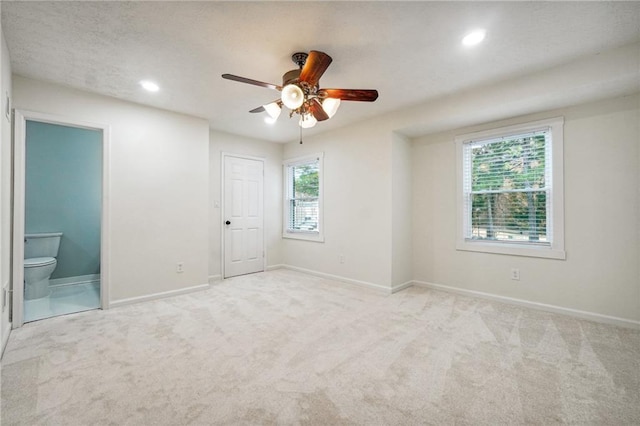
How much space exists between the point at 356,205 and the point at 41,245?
464 centimetres

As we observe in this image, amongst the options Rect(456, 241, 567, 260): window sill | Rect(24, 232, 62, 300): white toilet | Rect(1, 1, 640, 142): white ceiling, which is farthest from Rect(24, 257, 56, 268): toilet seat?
Rect(456, 241, 567, 260): window sill

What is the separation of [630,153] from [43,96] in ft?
19.6

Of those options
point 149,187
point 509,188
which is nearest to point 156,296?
point 149,187

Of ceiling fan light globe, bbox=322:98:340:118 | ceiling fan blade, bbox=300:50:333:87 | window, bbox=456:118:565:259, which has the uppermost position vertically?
ceiling fan blade, bbox=300:50:333:87

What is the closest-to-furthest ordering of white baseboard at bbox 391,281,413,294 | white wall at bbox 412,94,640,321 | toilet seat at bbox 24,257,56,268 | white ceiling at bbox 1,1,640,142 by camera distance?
1. white ceiling at bbox 1,1,640,142
2. white wall at bbox 412,94,640,321
3. toilet seat at bbox 24,257,56,268
4. white baseboard at bbox 391,281,413,294

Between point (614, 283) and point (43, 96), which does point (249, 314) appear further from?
point (614, 283)

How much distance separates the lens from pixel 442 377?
79.6 inches

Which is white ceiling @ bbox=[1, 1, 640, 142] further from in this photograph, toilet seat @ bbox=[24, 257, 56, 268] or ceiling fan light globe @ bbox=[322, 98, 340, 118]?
toilet seat @ bbox=[24, 257, 56, 268]

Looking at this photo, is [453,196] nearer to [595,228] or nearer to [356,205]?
[356,205]

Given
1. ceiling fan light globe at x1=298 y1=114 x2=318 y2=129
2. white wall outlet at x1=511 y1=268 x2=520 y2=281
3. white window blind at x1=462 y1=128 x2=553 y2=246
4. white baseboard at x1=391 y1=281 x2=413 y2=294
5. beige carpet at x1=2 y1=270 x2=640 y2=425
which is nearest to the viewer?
beige carpet at x1=2 y1=270 x2=640 y2=425

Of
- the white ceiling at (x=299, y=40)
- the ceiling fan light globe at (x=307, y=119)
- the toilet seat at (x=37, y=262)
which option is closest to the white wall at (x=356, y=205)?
the white ceiling at (x=299, y=40)

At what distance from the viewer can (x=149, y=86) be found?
10.5 feet

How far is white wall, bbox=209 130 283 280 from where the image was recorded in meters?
4.90

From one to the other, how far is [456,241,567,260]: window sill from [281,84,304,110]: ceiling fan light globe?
2965 mm
